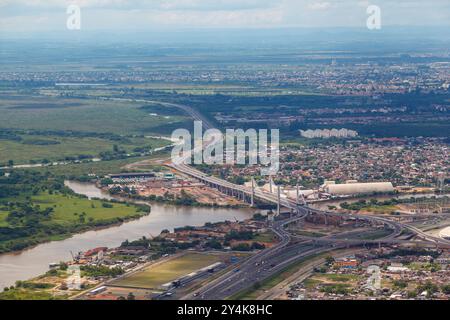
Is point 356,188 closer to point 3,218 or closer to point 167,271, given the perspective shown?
point 3,218

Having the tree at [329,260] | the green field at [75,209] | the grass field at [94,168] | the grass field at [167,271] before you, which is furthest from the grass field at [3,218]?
the tree at [329,260]

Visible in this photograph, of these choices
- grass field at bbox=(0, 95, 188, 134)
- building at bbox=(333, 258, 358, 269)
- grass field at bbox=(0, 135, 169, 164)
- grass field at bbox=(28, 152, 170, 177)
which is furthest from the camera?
grass field at bbox=(0, 95, 188, 134)

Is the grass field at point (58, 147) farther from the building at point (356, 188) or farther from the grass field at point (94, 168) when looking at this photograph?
the building at point (356, 188)

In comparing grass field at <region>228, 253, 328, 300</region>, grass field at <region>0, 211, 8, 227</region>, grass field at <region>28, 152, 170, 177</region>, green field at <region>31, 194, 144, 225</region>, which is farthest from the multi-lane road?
grass field at <region>0, 211, 8, 227</region>

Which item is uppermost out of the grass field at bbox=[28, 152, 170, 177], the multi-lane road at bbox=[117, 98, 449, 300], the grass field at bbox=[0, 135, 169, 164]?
the multi-lane road at bbox=[117, 98, 449, 300]

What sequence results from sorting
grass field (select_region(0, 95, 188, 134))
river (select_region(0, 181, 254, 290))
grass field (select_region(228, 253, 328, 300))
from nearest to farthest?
grass field (select_region(228, 253, 328, 300)) → river (select_region(0, 181, 254, 290)) → grass field (select_region(0, 95, 188, 134))

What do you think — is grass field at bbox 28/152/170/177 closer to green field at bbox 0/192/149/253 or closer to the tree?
green field at bbox 0/192/149/253
